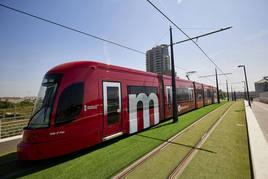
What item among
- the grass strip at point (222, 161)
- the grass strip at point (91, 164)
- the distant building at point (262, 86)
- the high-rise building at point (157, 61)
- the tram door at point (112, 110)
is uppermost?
the high-rise building at point (157, 61)

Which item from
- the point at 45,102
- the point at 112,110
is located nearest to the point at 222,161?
the point at 112,110

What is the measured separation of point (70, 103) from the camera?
13.3 ft

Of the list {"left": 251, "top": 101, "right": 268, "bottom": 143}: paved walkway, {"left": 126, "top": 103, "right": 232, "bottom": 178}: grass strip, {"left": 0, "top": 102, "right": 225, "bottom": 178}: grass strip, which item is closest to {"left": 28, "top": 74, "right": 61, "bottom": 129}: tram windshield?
{"left": 0, "top": 102, "right": 225, "bottom": 178}: grass strip

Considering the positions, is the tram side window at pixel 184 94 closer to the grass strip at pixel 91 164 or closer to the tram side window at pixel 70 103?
the grass strip at pixel 91 164

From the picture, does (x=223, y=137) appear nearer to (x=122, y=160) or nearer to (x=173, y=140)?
(x=173, y=140)

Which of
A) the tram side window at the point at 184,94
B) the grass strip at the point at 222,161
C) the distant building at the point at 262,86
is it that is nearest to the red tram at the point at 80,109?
the grass strip at the point at 222,161

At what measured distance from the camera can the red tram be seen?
3.70 m

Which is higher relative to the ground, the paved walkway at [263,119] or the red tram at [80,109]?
the red tram at [80,109]

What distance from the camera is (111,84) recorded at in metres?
5.36

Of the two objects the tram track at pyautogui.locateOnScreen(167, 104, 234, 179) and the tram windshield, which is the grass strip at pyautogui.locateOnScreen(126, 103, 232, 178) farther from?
the tram windshield

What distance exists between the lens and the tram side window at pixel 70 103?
12.7 ft

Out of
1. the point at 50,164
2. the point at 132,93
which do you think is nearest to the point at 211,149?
the point at 132,93

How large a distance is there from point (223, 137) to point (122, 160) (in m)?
4.72

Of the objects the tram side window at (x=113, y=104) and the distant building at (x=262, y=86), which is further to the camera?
the distant building at (x=262, y=86)
